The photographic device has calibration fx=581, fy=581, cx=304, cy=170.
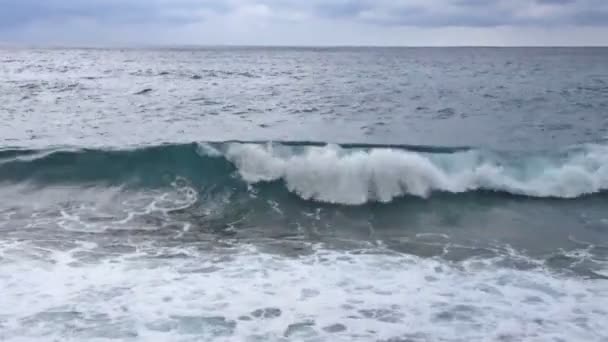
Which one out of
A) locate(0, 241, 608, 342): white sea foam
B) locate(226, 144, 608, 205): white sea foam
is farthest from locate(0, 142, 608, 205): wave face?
locate(0, 241, 608, 342): white sea foam

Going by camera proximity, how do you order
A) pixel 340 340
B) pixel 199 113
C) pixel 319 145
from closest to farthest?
pixel 340 340
pixel 319 145
pixel 199 113

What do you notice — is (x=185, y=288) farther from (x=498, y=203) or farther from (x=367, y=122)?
(x=367, y=122)

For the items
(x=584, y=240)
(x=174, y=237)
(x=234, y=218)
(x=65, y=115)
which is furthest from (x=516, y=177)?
(x=65, y=115)

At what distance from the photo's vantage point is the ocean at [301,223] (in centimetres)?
638

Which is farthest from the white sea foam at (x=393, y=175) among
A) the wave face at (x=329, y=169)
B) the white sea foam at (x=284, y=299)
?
the white sea foam at (x=284, y=299)

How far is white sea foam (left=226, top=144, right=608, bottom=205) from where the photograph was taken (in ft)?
40.8

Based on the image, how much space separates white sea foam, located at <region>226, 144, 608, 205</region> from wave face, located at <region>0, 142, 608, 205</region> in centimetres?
2

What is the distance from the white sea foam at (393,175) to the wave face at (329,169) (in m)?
0.02

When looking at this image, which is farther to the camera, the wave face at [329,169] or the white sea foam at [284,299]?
the wave face at [329,169]

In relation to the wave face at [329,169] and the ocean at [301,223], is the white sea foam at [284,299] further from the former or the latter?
the wave face at [329,169]

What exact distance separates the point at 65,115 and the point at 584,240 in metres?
16.9

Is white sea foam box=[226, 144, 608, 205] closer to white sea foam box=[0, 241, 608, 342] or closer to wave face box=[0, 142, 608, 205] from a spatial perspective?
wave face box=[0, 142, 608, 205]

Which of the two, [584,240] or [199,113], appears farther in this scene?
[199,113]

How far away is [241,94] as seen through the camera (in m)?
27.4
